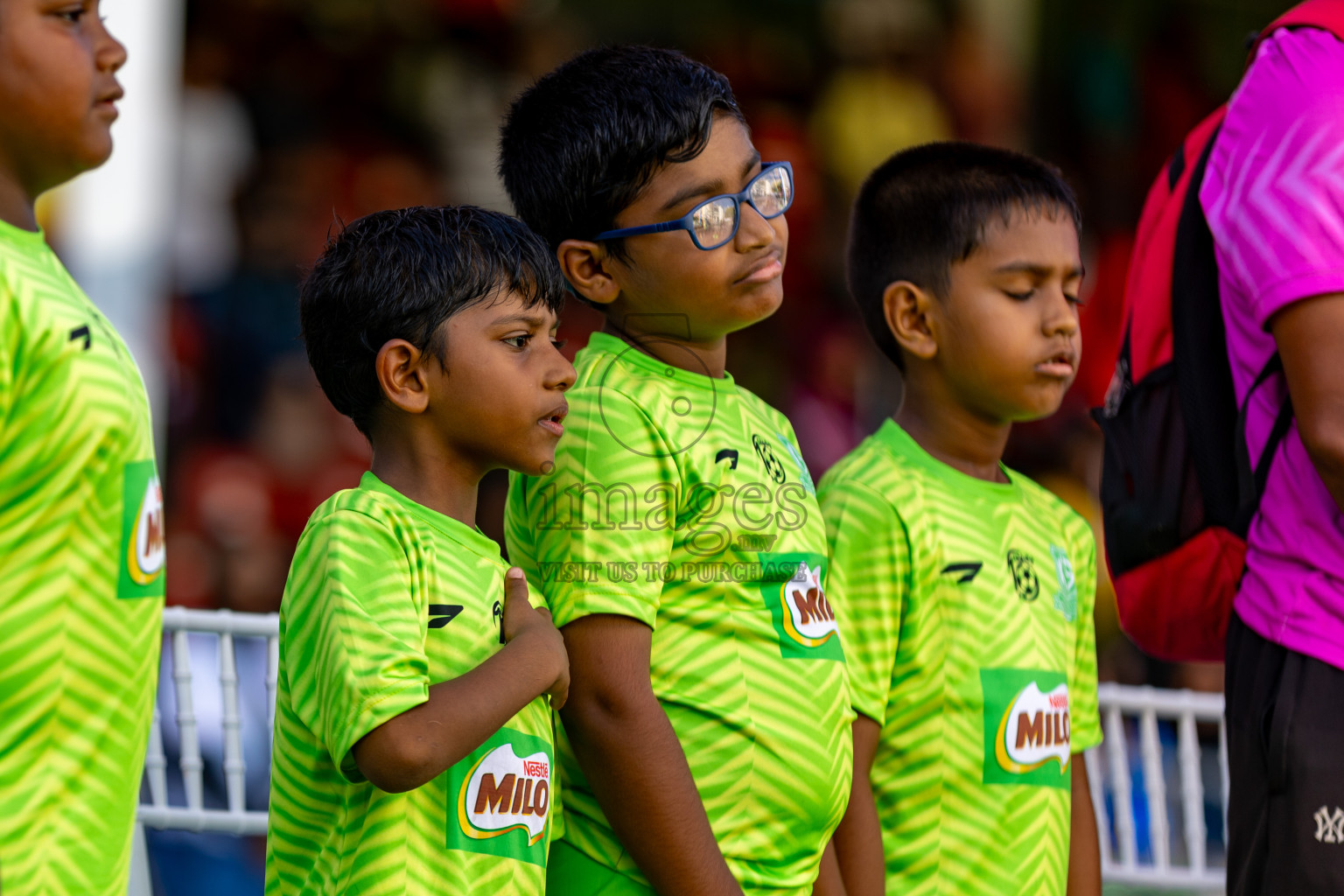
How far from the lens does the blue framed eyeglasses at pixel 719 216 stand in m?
1.88

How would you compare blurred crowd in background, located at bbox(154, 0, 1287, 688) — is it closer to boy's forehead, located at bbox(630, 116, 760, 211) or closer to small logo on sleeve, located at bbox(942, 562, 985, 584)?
boy's forehead, located at bbox(630, 116, 760, 211)

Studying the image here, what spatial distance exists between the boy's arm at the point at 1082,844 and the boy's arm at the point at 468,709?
39.2 inches

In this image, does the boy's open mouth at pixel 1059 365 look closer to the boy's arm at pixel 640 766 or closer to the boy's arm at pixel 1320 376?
the boy's arm at pixel 1320 376

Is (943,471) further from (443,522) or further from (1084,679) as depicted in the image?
(443,522)

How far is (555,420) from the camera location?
1791 mm

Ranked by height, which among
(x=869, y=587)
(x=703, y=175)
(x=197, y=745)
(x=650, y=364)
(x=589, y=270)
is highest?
(x=703, y=175)

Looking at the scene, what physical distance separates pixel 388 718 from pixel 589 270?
733mm

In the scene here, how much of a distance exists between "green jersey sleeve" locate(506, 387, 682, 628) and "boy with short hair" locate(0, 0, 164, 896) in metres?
0.49

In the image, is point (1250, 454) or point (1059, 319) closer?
point (1250, 454)

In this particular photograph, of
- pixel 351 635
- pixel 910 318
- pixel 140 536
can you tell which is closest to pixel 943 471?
pixel 910 318

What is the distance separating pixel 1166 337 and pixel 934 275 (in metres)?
0.40

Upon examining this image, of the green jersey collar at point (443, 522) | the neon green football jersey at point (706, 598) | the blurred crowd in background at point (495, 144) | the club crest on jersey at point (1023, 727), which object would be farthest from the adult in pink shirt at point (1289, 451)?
the blurred crowd in background at point (495, 144)

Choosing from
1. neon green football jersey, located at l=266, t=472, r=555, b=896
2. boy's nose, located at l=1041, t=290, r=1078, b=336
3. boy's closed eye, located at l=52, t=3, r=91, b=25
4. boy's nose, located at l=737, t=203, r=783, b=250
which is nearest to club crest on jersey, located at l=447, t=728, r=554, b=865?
neon green football jersey, located at l=266, t=472, r=555, b=896

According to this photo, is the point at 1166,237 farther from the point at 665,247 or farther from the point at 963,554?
the point at 665,247
